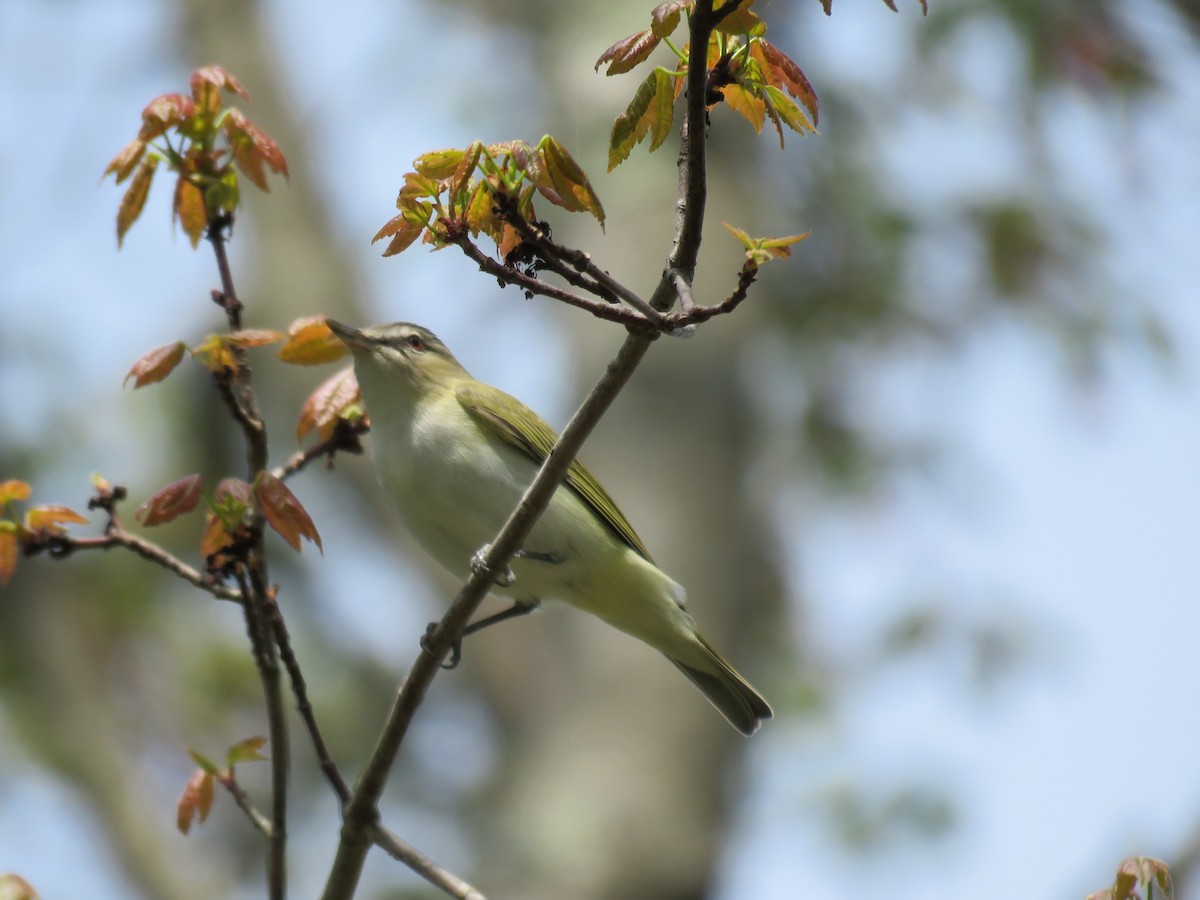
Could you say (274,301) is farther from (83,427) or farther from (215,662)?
(215,662)

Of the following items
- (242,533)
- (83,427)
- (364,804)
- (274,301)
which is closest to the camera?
(242,533)

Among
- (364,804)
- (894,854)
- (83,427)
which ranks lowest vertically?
(364,804)

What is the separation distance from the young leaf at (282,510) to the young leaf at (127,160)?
683mm

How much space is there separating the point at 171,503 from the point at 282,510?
0.25 meters

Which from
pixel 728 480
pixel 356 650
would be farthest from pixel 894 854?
pixel 356 650

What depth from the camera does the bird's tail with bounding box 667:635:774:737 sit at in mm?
4164

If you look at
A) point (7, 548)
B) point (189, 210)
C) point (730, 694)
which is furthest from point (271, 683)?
point (730, 694)

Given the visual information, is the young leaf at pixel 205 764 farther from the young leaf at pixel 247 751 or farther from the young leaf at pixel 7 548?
the young leaf at pixel 7 548

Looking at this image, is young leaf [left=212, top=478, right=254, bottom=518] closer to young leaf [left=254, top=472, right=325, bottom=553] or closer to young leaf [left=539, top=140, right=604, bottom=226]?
young leaf [left=254, top=472, right=325, bottom=553]

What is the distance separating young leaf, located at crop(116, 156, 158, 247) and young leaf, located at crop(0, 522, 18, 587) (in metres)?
0.64

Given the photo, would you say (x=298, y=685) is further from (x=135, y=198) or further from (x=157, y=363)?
(x=135, y=198)

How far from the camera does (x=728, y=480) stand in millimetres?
7258

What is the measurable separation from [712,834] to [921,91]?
5.54 metres

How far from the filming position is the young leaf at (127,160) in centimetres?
249
